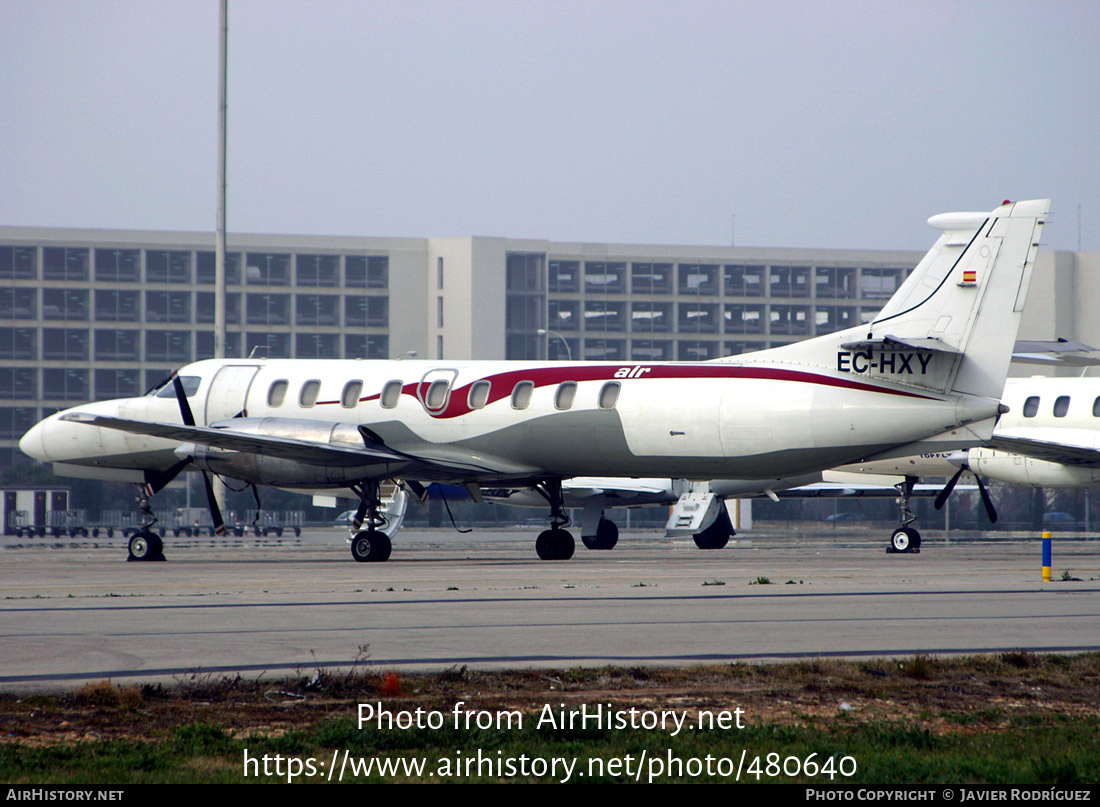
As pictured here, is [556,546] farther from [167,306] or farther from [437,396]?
[167,306]

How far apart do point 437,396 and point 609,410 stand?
386 cm

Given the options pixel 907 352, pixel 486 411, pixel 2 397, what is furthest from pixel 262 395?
pixel 2 397

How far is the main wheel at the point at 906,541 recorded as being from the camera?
33.2 meters

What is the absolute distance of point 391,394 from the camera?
27.6 m

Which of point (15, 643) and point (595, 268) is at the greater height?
point (595, 268)

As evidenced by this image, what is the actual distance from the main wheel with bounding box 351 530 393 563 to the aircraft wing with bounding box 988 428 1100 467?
47.2 ft

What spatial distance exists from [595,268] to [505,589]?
96.1 m

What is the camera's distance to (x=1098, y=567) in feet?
82.4

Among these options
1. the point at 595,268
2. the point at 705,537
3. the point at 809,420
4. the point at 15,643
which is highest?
the point at 595,268

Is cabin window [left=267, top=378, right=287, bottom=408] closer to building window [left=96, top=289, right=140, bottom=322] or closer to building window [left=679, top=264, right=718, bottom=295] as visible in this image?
building window [left=96, top=289, right=140, bottom=322]

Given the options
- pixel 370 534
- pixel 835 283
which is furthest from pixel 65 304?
pixel 370 534

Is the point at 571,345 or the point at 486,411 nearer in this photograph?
the point at 486,411

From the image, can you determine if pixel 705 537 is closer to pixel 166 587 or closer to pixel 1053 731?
pixel 166 587

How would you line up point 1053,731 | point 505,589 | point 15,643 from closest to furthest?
point 1053,731, point 15,643, point 505,589
